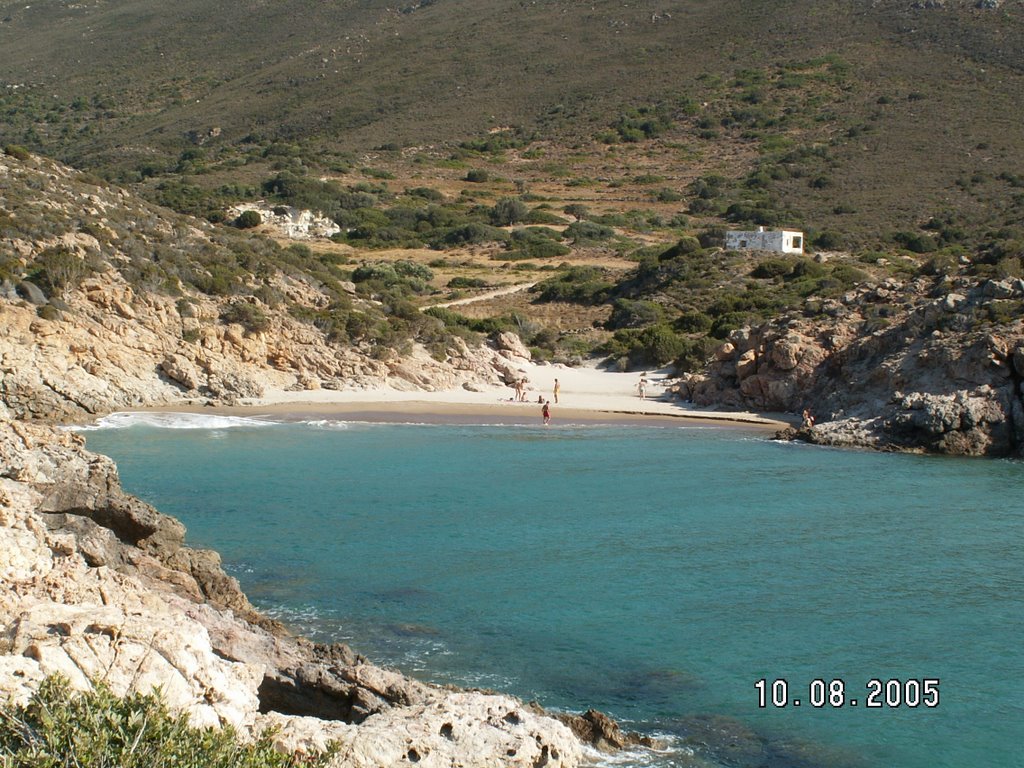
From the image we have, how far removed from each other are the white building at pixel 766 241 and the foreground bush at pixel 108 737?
1820 inches

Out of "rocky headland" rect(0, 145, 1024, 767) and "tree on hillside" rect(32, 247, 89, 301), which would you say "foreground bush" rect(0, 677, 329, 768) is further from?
"tree on hillside" rect(32, 247, 89, 301)

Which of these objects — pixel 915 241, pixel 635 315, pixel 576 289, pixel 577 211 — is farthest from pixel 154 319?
pixel 577 211

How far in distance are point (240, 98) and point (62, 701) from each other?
93358 millimetres

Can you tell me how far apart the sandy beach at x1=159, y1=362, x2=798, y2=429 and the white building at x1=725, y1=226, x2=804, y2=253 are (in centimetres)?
1816

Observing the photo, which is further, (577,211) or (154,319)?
(577,211)

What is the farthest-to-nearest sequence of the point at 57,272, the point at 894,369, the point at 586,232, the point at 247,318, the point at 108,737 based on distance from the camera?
the point at 586,232, the point at 247,318, the point at 57,272, the point at 894,369, the point at 108,737

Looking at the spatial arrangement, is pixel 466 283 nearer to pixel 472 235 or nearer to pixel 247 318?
pixel 472 235

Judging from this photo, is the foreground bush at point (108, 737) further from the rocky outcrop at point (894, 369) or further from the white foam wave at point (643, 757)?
the rocky outcrop at point (894, 369)

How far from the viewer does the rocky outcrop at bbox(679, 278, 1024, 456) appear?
23.9m

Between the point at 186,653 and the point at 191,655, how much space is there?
0.04 metres

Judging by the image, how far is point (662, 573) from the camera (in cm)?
1347

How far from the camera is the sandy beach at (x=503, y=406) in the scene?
92.1ft

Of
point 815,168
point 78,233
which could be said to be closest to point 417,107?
point 815,168

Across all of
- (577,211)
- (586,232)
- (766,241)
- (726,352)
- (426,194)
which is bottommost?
(726,352)
